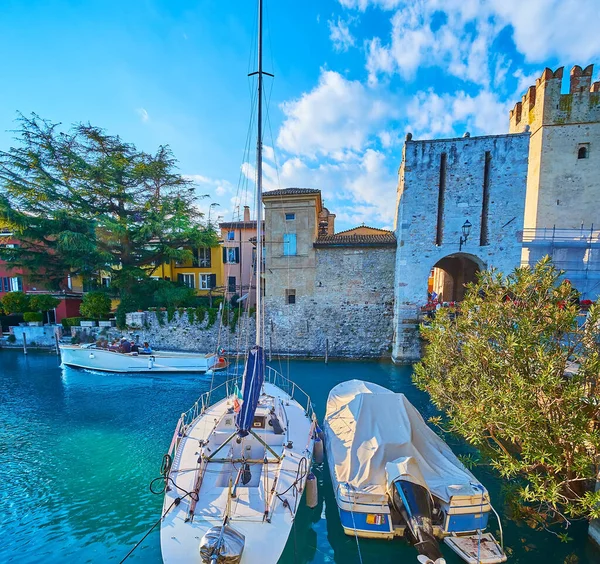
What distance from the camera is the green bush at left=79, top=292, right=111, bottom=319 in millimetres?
21359

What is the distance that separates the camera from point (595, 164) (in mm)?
19531

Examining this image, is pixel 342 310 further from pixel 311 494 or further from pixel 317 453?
pixel 311 494

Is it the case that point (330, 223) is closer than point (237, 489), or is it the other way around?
point (237, 489)

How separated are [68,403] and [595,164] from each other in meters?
34.9

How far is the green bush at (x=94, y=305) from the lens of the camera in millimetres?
21359

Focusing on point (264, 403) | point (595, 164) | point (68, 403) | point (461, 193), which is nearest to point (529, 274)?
point (264, 403)

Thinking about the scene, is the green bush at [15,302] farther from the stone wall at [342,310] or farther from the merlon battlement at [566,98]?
the merlon battlement at [566,98]

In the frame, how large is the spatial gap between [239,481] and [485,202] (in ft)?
60.9

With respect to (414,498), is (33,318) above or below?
below

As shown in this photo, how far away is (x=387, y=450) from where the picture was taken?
595 cm

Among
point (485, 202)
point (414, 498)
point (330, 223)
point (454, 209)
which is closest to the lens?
point (414, 498)

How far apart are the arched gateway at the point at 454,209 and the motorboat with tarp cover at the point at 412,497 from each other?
11995 mm

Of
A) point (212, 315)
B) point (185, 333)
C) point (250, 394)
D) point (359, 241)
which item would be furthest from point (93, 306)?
point (250, 394)

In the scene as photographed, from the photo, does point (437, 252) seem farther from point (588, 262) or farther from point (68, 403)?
point (68, 403)
